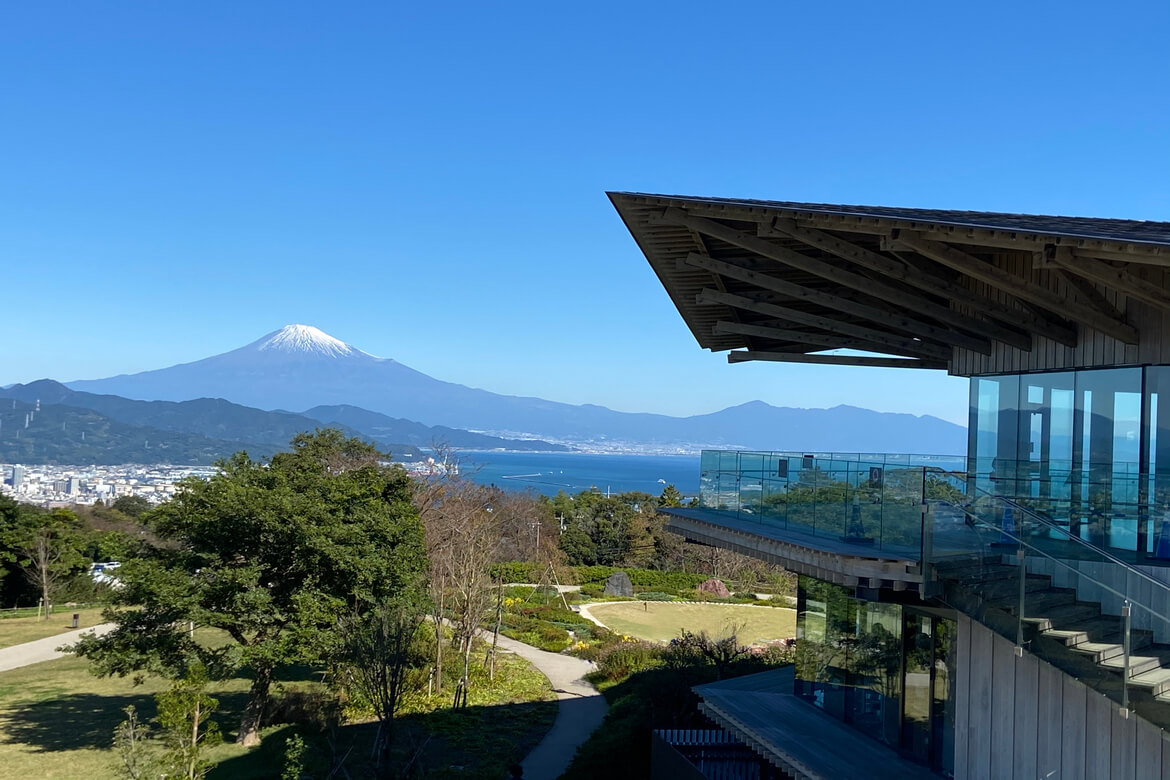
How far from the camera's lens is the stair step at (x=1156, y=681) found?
22.7 ft

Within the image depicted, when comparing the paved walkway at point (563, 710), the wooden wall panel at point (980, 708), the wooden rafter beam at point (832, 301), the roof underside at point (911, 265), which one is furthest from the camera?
the paved walkway at point (563, 710)

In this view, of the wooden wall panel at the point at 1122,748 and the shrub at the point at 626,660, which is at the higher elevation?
the wooden wall panel at the point at 1122,748

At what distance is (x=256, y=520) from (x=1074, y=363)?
14485 mm

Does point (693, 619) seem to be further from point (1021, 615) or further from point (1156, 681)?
point (1156, 681)

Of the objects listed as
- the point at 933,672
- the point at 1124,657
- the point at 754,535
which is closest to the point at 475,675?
the point at 754,535

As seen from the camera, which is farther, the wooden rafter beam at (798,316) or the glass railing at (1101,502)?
the wooden rafter beam at (798,316)

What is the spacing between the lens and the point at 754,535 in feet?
43.4

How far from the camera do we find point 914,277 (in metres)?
10.8

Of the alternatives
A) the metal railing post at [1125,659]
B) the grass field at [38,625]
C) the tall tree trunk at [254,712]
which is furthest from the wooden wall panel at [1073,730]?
the grass field at [38,625]

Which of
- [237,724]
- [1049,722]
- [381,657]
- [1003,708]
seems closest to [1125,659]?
[1049,722]

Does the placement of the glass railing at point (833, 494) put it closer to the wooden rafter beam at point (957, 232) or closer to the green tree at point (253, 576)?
the wooden rafter beam at point (957, 232)

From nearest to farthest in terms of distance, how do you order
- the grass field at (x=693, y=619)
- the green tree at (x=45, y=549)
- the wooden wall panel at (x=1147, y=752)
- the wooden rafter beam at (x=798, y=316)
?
1. the wooden wall panel at (x=1147, y=752)
2. the wooden rafter beam at (x=798, y=316)
3. the grass field at (x=693, y=619)
4. the green tree at (x=45, y=549)

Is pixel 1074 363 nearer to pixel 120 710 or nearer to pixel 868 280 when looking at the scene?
pixel 868 280

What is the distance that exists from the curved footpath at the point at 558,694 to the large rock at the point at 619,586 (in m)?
12.2
